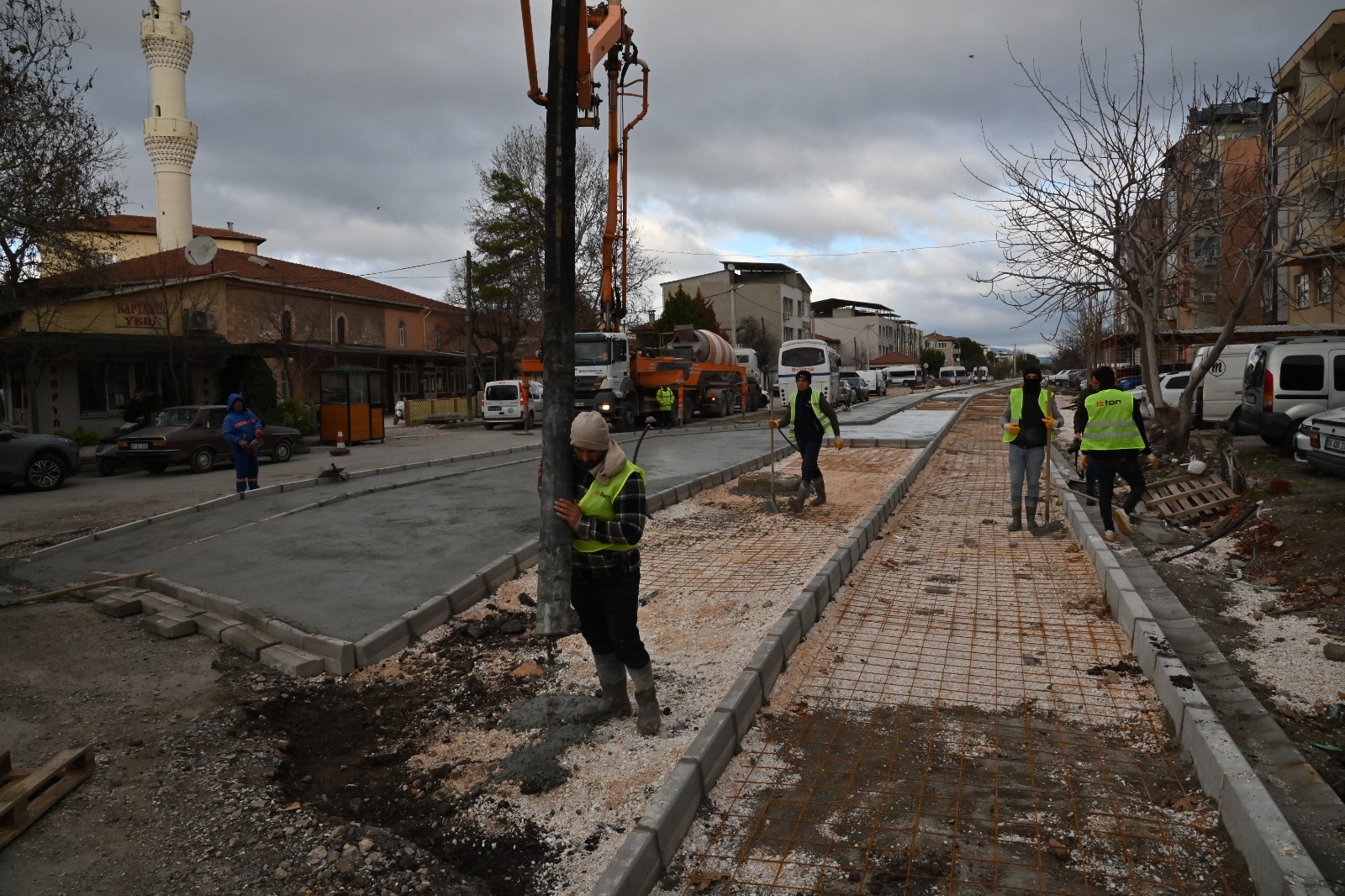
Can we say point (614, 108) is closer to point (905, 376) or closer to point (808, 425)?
point (808, 425)

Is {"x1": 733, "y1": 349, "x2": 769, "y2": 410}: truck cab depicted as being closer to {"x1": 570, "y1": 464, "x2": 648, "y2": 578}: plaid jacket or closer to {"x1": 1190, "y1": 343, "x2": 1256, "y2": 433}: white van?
{"x1": 1190, "y1": 343, "x2": 1256, "y2": 433}: white van

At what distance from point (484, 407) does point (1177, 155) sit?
2376cm

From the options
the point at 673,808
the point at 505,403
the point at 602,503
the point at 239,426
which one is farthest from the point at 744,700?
the point at 505,403

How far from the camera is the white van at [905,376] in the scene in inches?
2859

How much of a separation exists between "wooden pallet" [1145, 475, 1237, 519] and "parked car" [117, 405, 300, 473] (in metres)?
15.6

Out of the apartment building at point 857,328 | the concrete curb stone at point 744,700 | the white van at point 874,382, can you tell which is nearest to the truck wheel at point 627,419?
the concrete curb stone at point 744,700

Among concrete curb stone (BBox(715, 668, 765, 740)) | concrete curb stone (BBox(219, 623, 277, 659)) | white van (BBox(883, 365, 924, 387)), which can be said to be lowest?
concrete curb stone (BBox(219, 623, 277, 659))

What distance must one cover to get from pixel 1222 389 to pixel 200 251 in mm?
28507

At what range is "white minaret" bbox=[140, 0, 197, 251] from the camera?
41156 millimetres

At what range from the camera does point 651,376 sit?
92.6ft

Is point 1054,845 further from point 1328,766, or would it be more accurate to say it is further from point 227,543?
point 227,543

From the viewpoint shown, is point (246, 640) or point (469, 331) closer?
point (246, 640)

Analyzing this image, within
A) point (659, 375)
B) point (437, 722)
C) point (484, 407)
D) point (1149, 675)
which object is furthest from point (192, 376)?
point (1149, 675)

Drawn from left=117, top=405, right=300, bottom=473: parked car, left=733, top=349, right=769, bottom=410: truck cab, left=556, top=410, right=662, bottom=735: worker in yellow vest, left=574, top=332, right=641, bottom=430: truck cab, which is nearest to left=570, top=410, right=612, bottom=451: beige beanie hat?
left=556, top=410, right=662, bottom=735: worker in yellow vest
